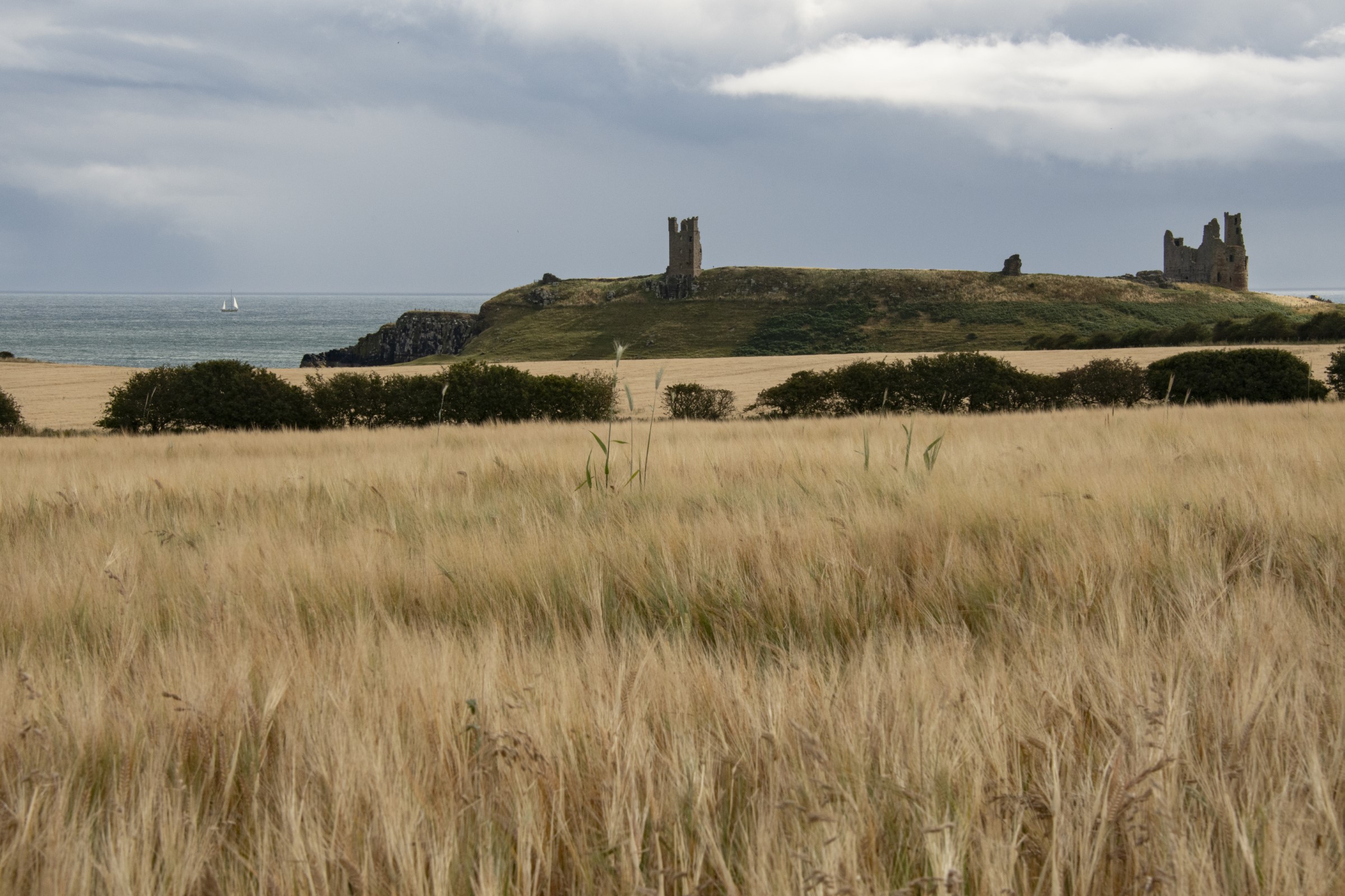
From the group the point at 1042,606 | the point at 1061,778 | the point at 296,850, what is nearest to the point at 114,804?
the point at 296,850

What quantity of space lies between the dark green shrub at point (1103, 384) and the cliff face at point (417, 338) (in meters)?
101

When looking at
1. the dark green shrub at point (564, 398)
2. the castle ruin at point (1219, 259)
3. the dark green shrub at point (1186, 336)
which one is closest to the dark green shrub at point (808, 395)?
the dark green shrub at point (564, 398)

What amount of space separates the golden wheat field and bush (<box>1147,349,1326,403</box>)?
Answer: 1803 cm

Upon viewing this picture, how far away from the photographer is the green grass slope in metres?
86.2

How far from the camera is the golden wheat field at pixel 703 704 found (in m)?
1.24

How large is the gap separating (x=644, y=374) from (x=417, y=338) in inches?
2990

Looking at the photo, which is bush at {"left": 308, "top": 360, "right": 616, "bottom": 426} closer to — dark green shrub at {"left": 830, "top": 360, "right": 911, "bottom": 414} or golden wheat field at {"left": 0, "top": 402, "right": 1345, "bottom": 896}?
dark green shrub at {"left": 830, "top": 360, "right": 911, "bottom": 414}

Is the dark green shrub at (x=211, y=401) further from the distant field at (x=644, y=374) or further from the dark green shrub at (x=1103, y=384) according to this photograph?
the dark green shrub at (x=1103, y=384)

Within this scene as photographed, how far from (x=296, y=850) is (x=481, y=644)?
0.82 m

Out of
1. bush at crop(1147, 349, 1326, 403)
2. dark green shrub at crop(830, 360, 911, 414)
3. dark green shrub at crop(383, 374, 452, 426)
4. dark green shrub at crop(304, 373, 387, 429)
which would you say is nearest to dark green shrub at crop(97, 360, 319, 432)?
dark green shrub at crop(304, 373, 387, 429)

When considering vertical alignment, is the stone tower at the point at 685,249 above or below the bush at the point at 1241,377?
above

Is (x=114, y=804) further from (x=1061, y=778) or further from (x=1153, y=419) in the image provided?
(x=1153, y=419)

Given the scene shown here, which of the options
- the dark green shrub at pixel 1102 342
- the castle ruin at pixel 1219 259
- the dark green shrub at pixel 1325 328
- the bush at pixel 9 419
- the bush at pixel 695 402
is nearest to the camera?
the bush at pixel 9 419

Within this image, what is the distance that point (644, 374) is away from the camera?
50312 millimetres
